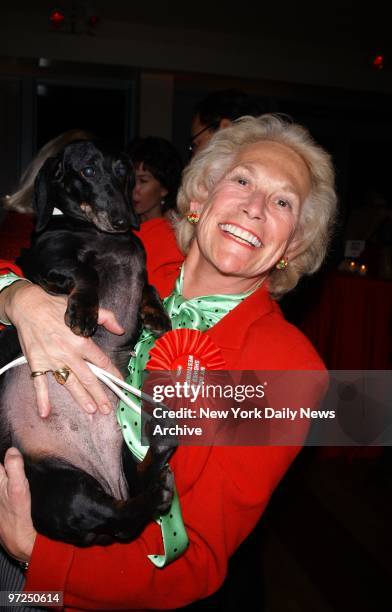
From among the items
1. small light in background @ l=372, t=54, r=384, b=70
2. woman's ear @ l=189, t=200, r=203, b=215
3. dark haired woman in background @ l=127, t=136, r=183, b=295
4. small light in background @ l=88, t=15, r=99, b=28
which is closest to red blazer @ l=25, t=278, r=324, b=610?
woman's ear @ l=189, t=200, r=203, b=215

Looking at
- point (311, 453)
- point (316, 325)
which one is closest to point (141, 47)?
point (316, 325)

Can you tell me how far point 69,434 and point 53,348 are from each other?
0.20 m

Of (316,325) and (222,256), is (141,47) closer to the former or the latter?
(316,325)

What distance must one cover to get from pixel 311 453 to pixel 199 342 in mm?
2754

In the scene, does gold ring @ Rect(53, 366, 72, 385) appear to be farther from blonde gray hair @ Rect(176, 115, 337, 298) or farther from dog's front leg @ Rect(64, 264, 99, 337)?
blonde gray hair @ Rect(176, 115, 337, 298)

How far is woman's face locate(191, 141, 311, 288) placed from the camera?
4.45 ft

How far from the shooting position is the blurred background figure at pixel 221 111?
7.74ft

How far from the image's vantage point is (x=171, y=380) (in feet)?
3.80

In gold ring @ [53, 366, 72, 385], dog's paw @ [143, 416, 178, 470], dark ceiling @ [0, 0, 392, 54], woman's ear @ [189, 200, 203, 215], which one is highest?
dark ceiling @ [0, 0, 392, 54]

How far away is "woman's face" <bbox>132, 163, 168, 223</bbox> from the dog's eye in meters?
1.80

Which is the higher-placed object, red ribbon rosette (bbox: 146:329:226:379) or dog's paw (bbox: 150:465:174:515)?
red ribbon rosette (bbox: 146:329:226:379)

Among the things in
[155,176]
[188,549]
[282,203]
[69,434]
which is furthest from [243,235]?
[155,176]

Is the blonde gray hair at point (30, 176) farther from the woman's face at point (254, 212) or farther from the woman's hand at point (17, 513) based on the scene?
the woman's hand at point (17, 513)

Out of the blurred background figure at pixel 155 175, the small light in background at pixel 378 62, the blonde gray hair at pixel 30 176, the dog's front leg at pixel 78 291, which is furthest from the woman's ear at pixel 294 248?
the small light in background at pixel 378 62
